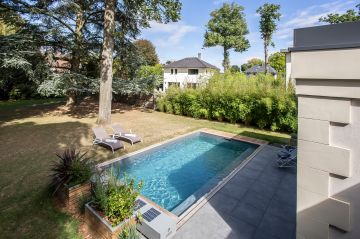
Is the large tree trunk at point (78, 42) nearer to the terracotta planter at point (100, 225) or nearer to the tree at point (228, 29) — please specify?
the terracotta planter at point (100, 225)

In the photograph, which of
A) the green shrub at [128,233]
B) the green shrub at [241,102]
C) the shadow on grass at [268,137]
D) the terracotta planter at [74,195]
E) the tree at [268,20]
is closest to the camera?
the green shrub at [128,233]

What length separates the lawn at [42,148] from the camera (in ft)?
14.4

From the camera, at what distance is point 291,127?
1194cm

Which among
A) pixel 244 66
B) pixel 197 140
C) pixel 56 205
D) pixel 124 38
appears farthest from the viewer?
pixel 244 66

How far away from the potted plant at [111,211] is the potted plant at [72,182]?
583 mm

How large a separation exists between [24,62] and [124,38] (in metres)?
7.97

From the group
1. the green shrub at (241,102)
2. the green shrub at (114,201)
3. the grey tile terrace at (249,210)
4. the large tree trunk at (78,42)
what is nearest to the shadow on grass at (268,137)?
the green shrub at (241,102)

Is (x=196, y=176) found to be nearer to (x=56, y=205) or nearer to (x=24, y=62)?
(x=56, y=205)

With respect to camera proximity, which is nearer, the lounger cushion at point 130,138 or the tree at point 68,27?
the lounger cushion at point 130,138

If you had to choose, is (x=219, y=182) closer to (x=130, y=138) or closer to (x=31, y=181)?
(x=130, y=138)

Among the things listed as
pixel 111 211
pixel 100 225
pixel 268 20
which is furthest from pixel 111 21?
pixel 268 20

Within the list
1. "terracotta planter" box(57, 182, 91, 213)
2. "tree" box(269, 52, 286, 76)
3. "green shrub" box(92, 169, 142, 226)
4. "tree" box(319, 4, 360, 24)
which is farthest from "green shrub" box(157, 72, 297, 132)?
"tree" box(269, 52, 286, 76)

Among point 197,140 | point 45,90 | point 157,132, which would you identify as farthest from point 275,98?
point 45,90

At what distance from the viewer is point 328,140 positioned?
204cm
